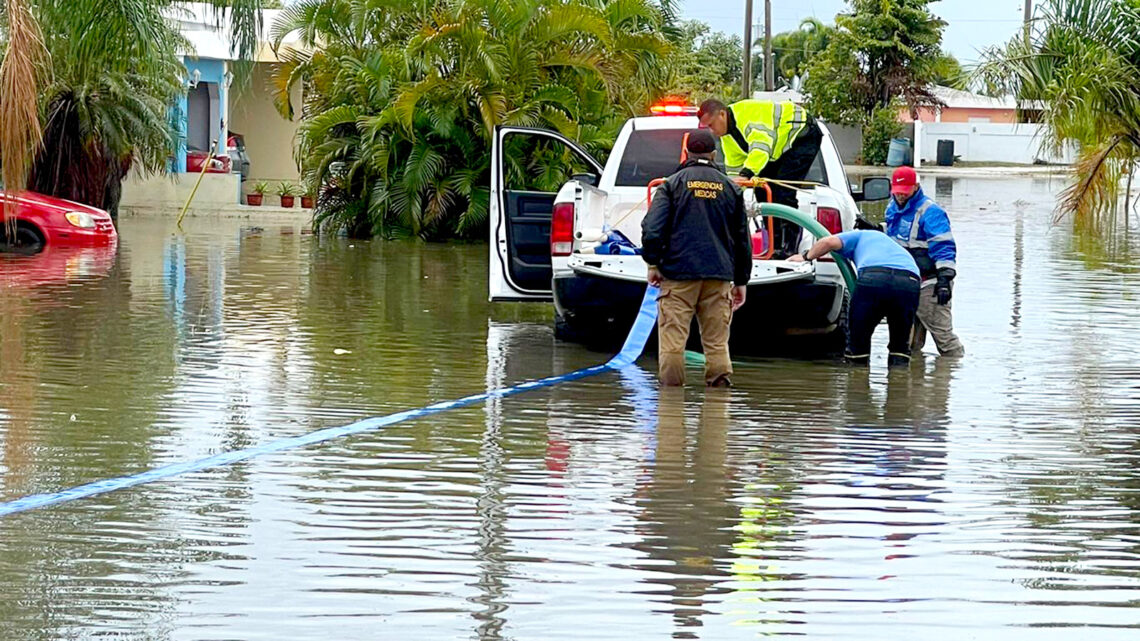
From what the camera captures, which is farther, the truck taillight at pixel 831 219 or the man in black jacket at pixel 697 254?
the truck taillight at pixel 831 219

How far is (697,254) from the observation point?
10.4 meters

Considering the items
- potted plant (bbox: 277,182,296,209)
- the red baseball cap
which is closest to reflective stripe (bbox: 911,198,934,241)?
the red baseball cap

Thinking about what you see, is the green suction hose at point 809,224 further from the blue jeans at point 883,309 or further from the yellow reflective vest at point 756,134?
the yellow reflective vest at point 756,134

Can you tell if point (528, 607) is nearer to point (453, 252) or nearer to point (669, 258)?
point (669, 258)

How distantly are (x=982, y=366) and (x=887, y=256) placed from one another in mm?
1206

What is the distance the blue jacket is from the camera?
1200 cm

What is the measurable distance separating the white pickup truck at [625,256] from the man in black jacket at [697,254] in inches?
33.5

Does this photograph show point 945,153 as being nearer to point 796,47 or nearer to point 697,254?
point 796,47

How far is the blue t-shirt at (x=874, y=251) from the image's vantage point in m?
11.3

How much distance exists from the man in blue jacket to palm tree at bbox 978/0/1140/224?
7.17m

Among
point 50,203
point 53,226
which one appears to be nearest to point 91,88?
point 50,203

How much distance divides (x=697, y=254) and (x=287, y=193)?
22110 millimetres

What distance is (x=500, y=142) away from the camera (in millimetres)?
13172

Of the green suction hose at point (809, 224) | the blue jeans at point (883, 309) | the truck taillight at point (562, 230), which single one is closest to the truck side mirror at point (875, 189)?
the green suction hose at point (809, 224)
